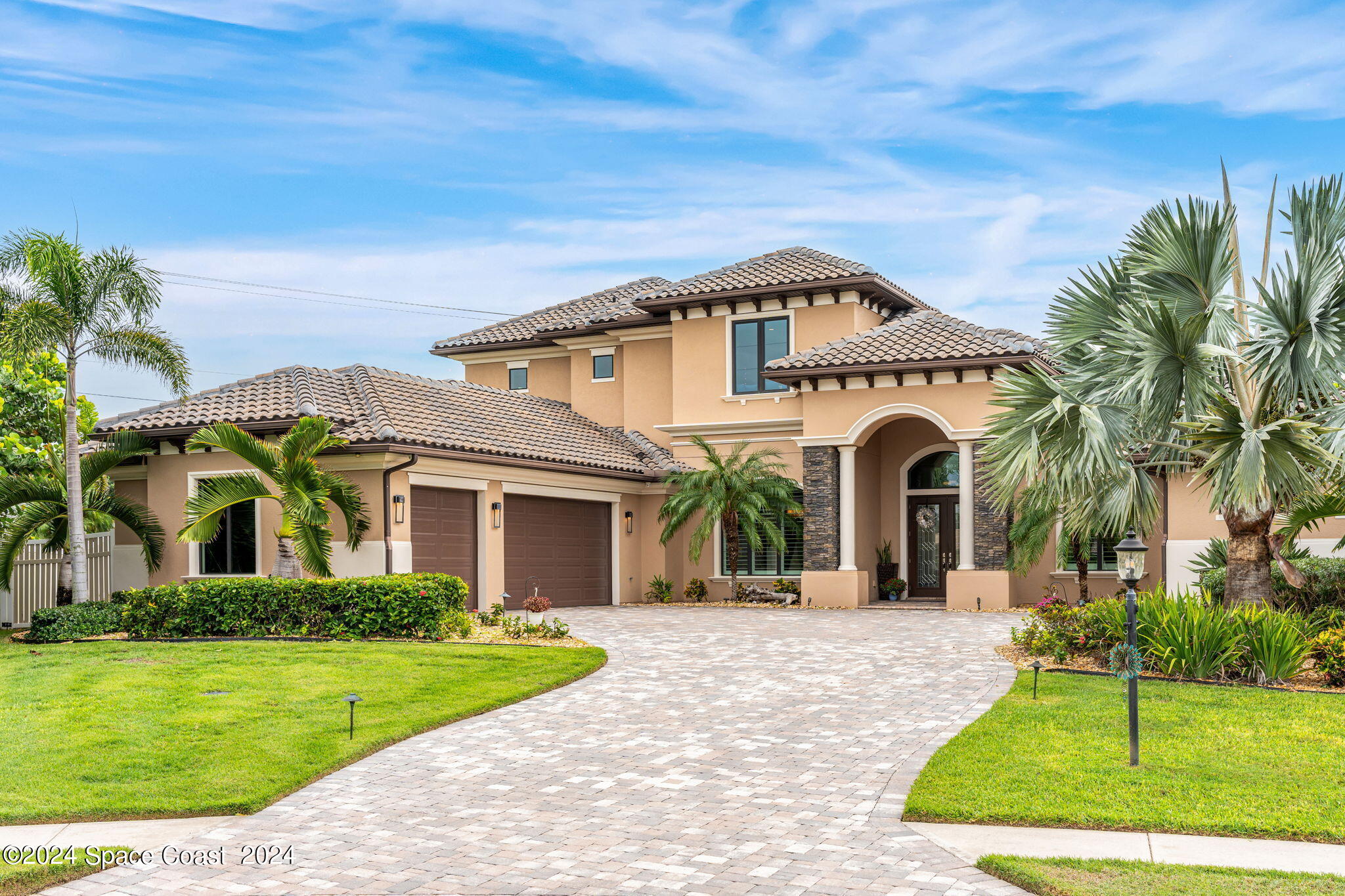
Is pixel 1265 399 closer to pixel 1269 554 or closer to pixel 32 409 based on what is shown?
pixel 1269 554

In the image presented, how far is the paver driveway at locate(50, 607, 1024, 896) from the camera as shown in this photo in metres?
6.43

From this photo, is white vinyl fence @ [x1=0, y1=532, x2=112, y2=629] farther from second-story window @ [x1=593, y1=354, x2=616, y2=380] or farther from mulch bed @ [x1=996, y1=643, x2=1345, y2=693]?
mulch bed @ [x1=996, y1=643, x2=1345, y2=693]

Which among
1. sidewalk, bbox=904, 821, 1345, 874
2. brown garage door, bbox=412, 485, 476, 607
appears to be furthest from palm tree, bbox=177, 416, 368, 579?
sidewalk, bbox=904, 821, 1345, 874

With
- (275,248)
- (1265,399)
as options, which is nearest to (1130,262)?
(1265,399)

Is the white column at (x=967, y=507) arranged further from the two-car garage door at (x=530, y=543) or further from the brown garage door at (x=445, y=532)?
the brown garage door at (x=445, y=532)

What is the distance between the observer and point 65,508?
62.6ft

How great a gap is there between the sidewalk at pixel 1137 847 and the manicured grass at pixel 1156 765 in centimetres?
15

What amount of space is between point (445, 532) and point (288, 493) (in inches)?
170

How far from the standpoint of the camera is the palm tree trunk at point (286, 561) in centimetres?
1741

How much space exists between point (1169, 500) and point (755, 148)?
9.54 meters

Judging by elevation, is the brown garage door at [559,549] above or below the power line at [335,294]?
below

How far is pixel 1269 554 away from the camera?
43.3ft

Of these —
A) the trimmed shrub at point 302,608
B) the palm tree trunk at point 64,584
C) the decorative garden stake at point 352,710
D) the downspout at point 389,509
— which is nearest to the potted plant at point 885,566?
the downspout at point 389,509

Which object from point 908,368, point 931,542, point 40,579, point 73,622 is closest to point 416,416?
point 73,622
